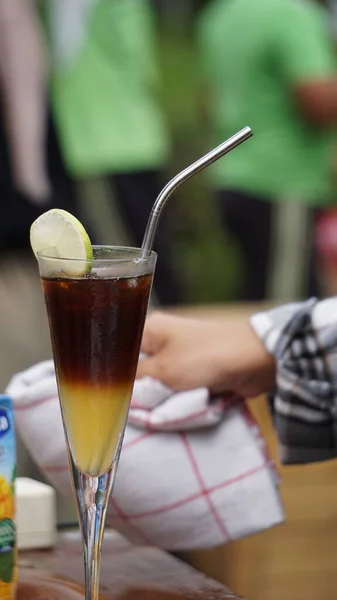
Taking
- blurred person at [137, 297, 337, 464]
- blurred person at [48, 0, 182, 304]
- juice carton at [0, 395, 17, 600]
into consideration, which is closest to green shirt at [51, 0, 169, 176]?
blurred person at [48, 0, 182, 304]

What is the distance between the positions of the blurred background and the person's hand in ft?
3.50

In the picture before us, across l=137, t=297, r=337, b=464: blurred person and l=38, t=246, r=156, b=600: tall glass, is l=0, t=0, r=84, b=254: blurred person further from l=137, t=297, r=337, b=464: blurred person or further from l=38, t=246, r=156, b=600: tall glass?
l=38, t=246, r=156, b=600: tall glass

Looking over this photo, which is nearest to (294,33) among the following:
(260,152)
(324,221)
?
(260,152)

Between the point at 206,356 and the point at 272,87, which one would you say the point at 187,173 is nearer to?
the point at 206,356

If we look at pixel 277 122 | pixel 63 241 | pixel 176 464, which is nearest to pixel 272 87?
pixel 277 122

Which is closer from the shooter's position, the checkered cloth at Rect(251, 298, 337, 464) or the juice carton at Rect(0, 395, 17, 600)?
the juice carton at Rect(0, 395, 17, 600)

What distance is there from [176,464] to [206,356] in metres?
0.14

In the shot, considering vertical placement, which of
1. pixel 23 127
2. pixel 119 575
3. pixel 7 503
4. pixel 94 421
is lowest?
pixel 119 575

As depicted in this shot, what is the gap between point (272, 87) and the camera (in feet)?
12.7

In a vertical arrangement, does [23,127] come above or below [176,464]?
above

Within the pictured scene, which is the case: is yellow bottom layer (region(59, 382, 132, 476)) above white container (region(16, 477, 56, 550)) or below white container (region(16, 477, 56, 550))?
above

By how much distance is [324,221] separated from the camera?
4.13m

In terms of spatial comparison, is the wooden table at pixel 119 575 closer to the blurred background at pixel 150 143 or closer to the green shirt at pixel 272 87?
the blurred background at pixel 150 143

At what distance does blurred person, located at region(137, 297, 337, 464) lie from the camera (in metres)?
1.56
